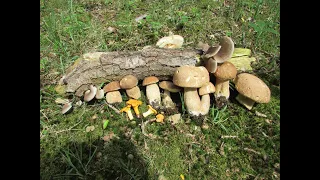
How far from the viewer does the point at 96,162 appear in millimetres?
2910

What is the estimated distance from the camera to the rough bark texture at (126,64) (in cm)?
365

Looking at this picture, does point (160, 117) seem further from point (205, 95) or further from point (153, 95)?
point (205, 95)

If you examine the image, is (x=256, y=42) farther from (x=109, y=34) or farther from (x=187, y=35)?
(x=109, y=34)

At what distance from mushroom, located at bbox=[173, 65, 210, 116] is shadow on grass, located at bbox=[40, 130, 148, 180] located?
47.8 inches

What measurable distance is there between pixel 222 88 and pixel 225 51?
0.67 meters

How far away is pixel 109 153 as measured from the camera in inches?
118

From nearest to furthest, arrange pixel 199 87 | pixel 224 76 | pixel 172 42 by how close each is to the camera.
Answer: pixel 224 76
pixel 199 87
pixel 172 42

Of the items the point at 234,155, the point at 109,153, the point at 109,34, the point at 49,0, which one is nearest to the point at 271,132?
the point at 234,155

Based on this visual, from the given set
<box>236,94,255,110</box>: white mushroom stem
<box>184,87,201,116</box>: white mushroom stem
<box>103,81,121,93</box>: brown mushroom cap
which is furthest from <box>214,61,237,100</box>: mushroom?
<box>103,81,121,93</box>: brown mushroom cap

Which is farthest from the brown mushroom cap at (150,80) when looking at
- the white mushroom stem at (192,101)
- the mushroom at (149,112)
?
the white mushroom stem at (192,101)

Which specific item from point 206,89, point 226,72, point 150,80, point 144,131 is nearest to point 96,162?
point 144,131

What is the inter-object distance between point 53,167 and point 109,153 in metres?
0.80

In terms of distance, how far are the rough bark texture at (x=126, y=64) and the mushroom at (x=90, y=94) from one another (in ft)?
0.49

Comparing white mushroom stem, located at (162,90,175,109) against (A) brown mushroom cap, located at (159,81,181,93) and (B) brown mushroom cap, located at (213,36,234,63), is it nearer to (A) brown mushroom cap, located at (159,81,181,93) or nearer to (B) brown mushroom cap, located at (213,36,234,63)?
(A) brown mushroom cap, located at (159,81,181,93)
